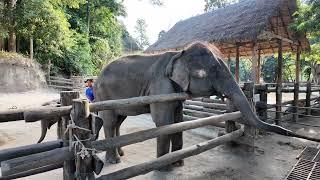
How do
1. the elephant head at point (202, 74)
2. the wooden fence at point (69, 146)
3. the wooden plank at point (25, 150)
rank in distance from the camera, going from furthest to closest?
the elephant head at point (202, 74) < the wooden plank at point (25, 150) < the wooden fence at point (69, 146)

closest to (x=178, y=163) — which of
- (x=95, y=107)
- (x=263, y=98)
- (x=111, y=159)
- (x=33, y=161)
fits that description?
(x=111, y=159)

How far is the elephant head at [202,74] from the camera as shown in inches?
143

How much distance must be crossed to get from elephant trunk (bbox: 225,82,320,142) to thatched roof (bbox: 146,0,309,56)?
616 centimetres

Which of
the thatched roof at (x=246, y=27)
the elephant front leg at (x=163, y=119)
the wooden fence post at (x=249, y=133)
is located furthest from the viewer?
the thatched roof at (x=246, y=27)

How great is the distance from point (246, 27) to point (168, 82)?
6.86m

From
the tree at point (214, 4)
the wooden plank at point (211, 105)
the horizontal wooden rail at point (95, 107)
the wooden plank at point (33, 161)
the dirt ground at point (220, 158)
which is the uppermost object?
the tree at point (214, 4)

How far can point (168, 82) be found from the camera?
3850 mm

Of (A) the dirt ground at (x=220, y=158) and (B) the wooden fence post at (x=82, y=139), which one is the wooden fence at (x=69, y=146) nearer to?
(B) the wooden fence post at (x=82, y=139)

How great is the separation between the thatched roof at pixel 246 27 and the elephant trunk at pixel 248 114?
6.16 meters

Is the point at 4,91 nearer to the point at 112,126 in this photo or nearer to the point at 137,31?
the point at 112,126

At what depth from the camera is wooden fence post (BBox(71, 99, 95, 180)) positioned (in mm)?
2219

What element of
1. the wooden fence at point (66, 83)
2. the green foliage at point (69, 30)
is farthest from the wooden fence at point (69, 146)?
the wooden fence at point (66, 83)

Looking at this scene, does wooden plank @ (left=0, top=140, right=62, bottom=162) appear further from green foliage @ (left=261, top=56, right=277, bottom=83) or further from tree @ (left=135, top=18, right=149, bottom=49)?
tree @ (left=135, top=18, right=149, bottom=49)

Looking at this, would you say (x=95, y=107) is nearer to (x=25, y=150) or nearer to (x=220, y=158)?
(x=25, y=150)
